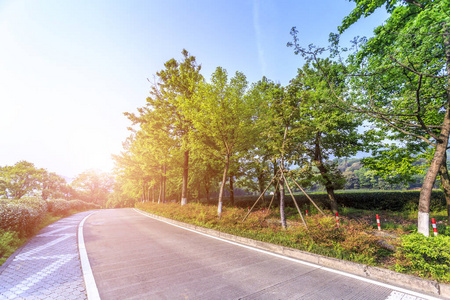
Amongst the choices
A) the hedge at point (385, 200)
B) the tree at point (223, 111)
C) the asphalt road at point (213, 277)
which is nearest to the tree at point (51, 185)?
the tree at point (223, 111)

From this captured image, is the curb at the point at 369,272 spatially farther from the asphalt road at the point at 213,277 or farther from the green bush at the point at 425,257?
the asphalt road at the point at 213,277

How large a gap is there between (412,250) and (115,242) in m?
9.43

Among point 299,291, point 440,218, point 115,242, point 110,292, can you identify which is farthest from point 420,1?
point 115,242

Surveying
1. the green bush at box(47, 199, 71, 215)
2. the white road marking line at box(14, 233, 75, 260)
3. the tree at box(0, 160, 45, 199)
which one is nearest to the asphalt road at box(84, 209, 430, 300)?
the white road marking line at box(14, 233, 75, 260)

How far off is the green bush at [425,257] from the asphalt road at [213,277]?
3.07 ft

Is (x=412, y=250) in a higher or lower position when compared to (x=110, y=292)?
higher

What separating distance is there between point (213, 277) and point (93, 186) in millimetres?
72286

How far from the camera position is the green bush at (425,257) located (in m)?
3.48

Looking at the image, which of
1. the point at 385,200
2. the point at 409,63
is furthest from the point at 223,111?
the point at 385,200

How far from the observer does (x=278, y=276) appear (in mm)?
3994

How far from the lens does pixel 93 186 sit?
6009cm

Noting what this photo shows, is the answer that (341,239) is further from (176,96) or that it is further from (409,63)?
(176,96)

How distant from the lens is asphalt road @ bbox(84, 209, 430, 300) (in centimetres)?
329

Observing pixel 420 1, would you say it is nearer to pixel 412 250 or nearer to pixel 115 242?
pixel 412 250
